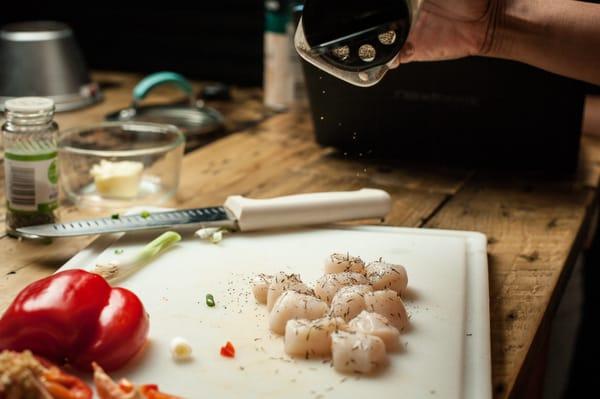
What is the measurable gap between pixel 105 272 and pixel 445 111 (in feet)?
2.70

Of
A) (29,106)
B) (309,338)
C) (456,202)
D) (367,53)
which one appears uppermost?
(367,53)

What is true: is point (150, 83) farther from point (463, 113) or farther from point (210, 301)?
point (210, 301)

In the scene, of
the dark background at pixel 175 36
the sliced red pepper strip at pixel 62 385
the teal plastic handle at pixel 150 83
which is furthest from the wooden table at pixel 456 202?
the dark background at pixel 175 36

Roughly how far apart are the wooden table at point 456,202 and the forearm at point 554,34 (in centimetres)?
26

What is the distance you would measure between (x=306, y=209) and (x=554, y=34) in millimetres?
497

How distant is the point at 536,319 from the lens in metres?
1.05

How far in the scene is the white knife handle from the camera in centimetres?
127

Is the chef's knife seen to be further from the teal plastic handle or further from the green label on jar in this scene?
the teal plastic handle

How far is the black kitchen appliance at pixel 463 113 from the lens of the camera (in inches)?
61.5

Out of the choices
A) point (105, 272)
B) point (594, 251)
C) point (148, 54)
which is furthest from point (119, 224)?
point (148, 54)

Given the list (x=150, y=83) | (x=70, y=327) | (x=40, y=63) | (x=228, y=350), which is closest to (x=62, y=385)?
(x=70, y=327)

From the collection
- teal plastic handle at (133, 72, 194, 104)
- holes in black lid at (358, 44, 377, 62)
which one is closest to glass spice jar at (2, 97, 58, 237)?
holes in black lid at (358, 44, 377, 62)

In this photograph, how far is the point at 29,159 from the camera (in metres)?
1.21

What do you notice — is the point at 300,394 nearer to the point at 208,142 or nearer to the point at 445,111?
the point at 445,111
